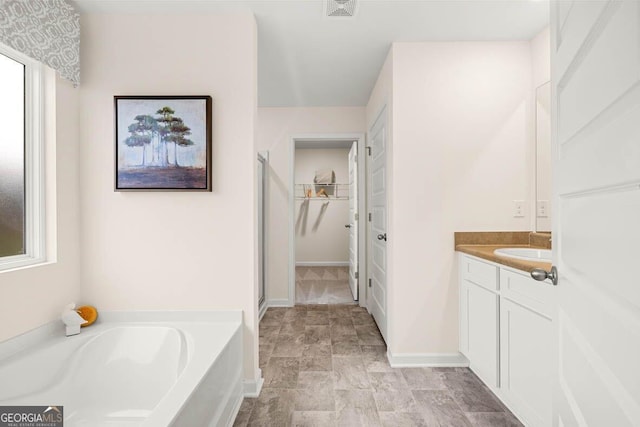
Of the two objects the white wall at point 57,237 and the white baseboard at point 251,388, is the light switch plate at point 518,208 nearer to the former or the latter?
the white baseboard at point 251,388

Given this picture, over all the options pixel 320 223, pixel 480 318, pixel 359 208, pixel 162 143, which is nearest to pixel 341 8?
pixel 162 143

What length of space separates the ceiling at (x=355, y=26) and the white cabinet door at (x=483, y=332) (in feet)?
5.76

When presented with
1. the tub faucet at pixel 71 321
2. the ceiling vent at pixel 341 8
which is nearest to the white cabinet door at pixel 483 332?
the ceiling vent at pixel 341 8

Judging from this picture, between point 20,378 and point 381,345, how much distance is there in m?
2.33

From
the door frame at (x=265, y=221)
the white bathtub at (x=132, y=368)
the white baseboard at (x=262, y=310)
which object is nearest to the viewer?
the white bathtub at (x=132, y=368)

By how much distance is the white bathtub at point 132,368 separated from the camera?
1.48 m

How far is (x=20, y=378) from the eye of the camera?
1499 mm

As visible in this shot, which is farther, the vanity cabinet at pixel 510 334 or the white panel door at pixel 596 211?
the vanity cabinet at pixel 510 334

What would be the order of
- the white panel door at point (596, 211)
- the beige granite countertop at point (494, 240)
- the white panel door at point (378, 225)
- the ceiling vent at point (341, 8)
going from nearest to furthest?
the white panel door at point (596, 211) → the ceiling vent at point (341, 8) → the beige granite countertop at point (494, 240) → the white panel door at point (378, 225)

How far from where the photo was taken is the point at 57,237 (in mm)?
1884

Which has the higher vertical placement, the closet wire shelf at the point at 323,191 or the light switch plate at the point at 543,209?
the closet wire shelf at the point at 323,191

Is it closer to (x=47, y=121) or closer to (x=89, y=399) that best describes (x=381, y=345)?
(x=89, y=399)

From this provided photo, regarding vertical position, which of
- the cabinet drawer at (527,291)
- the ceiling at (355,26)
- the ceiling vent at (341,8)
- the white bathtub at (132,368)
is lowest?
the white bathtub at (132,368)

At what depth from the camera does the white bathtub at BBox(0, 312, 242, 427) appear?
4.86 ft
